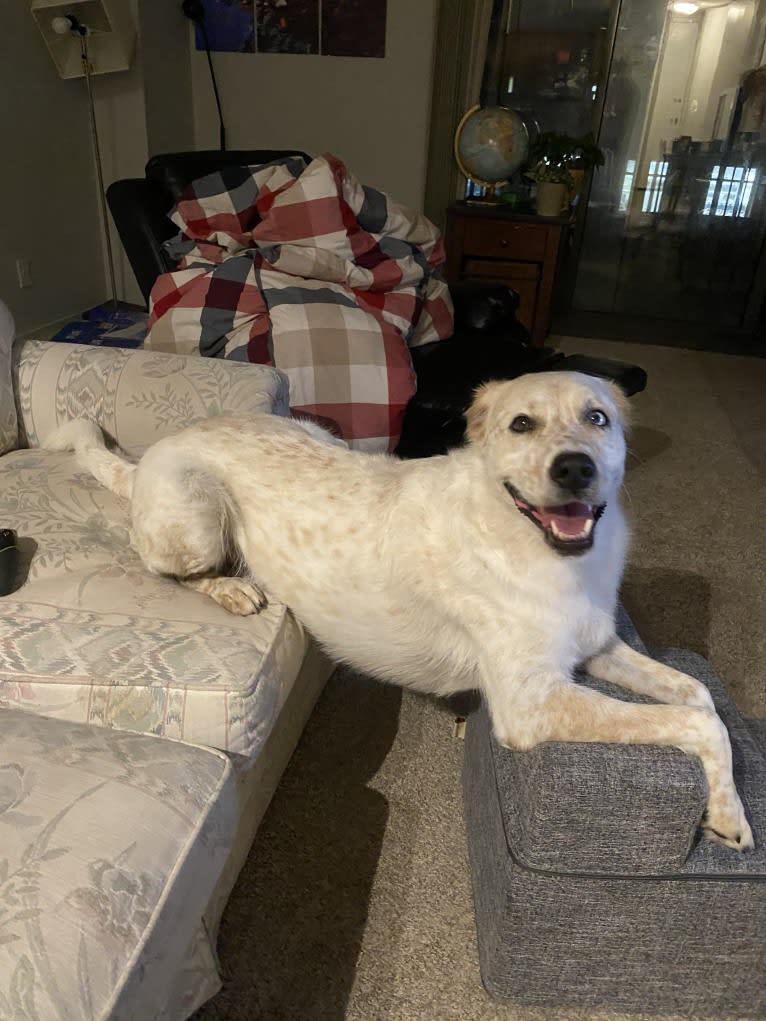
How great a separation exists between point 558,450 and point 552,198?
11.8 feet

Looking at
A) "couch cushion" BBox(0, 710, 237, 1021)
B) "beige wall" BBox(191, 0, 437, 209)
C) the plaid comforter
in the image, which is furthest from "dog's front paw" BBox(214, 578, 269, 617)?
"beige wall" BBox(191, 0, 437, 209)

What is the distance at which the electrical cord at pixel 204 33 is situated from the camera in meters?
4.52

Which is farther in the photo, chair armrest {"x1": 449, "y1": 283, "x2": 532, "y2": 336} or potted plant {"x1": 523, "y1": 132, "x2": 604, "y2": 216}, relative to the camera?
potted plant {"x1": 523, "y1": 132, "x2": 604, "y2": 216}

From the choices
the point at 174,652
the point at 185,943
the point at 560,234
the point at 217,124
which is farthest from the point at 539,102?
the point at 185,943

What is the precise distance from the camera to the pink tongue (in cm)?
116

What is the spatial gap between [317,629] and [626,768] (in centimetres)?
66

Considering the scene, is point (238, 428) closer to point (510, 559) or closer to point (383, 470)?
point (383, 470)

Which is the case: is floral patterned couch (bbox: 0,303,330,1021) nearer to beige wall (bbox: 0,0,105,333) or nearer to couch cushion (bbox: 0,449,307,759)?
couch cushion (bbox: 0,449,307,759)

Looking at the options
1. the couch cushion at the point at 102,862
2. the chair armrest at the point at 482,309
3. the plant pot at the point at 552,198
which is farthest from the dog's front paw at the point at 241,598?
the plant pot at the point at 552,198

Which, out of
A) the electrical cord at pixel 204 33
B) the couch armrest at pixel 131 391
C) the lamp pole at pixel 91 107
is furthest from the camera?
the electrical cord at pixel 204 33

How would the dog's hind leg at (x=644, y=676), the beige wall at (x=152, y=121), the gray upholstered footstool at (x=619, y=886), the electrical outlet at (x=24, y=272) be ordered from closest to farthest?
the gray upholstered footstool at (x=619, y=886), the dog's hind leg at (x=644, y=676), the beige wall at (x=152, y=121), the electrical outlet at (x=24, y=272)

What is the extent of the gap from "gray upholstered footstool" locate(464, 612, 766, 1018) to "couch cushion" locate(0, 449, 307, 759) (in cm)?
45

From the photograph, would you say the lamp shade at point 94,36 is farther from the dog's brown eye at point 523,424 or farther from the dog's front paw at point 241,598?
the dog's brown eye at point 523,424

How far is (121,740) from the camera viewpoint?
1068mm
